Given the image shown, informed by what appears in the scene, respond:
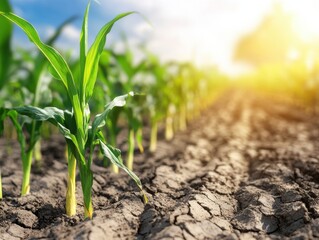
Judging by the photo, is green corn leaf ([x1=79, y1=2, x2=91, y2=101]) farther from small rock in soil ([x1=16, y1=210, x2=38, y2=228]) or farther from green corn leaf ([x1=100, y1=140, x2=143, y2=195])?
small rock in soil ([x1=16, y1=210, x2=38, y2=228])

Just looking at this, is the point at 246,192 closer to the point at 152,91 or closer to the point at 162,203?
the point at 162,203

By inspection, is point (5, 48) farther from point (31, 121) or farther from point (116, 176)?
point (116, 176)

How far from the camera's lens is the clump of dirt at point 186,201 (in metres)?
1.96

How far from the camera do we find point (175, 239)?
1.77m

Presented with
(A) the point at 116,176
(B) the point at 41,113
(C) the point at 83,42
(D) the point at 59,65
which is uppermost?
(C) the point at 83,42

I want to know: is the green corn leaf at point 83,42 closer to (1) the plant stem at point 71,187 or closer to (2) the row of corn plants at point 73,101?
(2) the row of corn plants at point 73,101

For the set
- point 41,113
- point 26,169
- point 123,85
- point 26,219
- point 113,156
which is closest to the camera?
point 113,156

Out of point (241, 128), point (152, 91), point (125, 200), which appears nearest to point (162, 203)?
point (125, 200)

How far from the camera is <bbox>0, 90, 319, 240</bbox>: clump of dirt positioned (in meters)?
1.96

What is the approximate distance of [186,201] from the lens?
90.5 inches

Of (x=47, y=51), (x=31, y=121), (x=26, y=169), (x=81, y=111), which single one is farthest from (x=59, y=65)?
(x=26, y=169)

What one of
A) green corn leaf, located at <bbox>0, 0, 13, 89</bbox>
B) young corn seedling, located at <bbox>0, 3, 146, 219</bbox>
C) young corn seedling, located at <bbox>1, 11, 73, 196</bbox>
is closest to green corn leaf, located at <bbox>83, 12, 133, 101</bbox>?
young corn seedling, located at <bbox>0, 3, 146, 219</bbox>

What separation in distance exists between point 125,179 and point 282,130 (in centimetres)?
373

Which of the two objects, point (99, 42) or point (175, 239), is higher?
point (99, 42)
